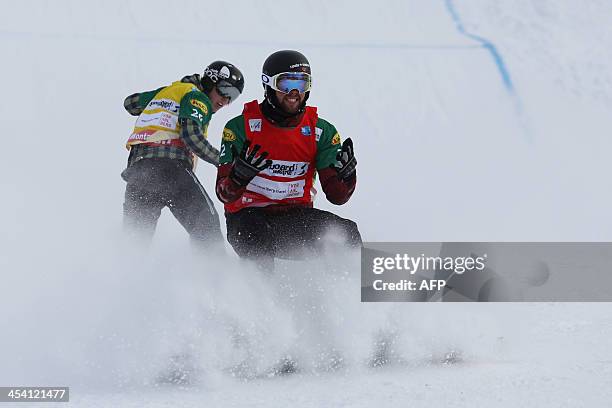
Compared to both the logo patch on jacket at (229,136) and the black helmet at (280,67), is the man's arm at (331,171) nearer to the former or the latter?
the black helmet at (280,67)

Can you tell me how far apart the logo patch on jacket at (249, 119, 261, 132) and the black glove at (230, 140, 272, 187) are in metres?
0.30

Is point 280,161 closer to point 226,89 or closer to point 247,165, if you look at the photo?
point 247,165

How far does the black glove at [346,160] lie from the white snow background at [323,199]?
535 millimetres

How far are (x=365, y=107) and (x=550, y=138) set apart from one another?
7.00 ft

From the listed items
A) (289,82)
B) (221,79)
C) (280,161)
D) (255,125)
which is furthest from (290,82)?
(221,79)

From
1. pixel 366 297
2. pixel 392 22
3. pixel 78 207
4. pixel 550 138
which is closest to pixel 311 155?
pixel 366 297

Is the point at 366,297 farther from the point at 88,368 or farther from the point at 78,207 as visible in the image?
the point at 78,207

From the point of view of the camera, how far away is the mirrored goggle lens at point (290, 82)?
496 centimetres

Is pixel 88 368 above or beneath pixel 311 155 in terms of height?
beneath

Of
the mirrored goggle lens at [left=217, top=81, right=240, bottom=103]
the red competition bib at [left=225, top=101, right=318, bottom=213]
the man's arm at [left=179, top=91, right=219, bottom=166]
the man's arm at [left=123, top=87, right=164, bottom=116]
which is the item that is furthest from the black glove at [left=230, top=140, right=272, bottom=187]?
the man's arm at [left=123, top=87, right=164, bottom=116]

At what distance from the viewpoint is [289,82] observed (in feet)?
16.3

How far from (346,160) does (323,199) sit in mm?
4227

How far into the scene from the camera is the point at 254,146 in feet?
15.6

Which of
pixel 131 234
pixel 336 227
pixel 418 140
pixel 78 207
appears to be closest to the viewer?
pixel 336 227
